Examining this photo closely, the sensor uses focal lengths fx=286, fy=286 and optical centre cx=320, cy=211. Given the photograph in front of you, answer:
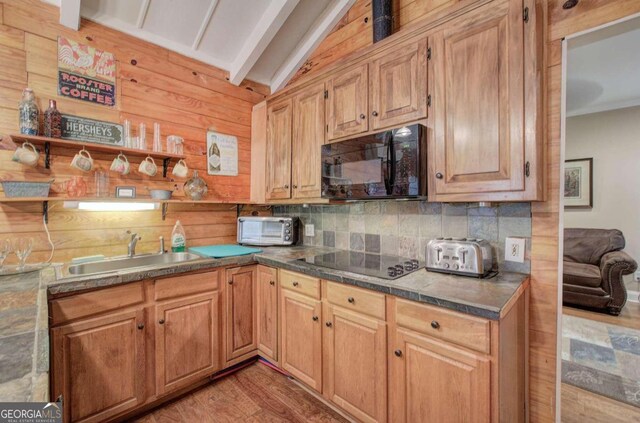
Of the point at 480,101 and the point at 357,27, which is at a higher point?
the point at 357,27

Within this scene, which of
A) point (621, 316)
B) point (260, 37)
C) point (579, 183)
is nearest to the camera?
point (260, 37)

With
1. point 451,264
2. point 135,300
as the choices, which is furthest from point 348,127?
point 135,300

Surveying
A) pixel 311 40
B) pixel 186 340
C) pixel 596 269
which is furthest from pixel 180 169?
pixel 596 269

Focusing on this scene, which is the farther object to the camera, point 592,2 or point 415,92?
point 415,92

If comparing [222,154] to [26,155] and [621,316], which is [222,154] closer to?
[26,155]

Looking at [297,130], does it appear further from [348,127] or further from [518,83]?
[518,83]

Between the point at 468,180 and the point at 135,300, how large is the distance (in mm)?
2009

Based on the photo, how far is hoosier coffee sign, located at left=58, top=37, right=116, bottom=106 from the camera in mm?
1953

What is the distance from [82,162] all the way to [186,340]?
1377 mm

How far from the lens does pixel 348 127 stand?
6.58 feet

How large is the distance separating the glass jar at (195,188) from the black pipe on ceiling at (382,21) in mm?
1771

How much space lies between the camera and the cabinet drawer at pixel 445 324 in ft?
3.73

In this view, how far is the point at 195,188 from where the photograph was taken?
243 centimetres

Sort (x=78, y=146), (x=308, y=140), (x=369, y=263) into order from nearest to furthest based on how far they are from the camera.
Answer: (x=369, y=263)
(x=78, y=146)
(x=308, y=140)
